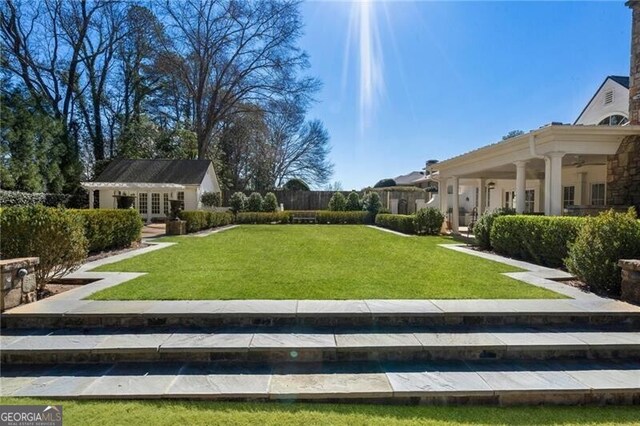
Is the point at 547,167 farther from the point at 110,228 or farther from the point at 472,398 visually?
the point at 110,228

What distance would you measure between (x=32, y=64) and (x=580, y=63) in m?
31.1

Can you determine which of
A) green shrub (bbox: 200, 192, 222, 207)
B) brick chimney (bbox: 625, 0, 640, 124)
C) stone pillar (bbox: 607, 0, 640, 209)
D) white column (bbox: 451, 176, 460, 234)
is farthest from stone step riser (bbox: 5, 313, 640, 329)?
green shrub (bbox: 200, 192, 222, 207)

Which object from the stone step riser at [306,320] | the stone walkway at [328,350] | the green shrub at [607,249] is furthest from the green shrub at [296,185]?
the stone step riser at [306,320]

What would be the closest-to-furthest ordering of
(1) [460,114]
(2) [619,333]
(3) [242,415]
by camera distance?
(3) [242,415] < (2) [619,333] < (1) [460,114]

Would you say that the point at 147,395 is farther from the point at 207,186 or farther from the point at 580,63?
the point at 207,186

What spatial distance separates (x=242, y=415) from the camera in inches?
99.0

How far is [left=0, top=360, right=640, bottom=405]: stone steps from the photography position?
2723 millimetres

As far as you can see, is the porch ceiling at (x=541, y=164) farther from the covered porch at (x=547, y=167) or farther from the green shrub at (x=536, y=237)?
the green shrub at (x=536, y=237)

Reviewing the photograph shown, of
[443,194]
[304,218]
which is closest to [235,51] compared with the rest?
[304,218]

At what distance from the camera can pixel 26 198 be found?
17719 mm

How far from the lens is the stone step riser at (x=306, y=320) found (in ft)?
12.2

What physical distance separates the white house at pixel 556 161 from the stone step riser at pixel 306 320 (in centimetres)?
526

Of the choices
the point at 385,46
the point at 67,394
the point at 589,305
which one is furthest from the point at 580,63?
the point at 67,394

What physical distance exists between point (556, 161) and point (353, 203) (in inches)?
569
